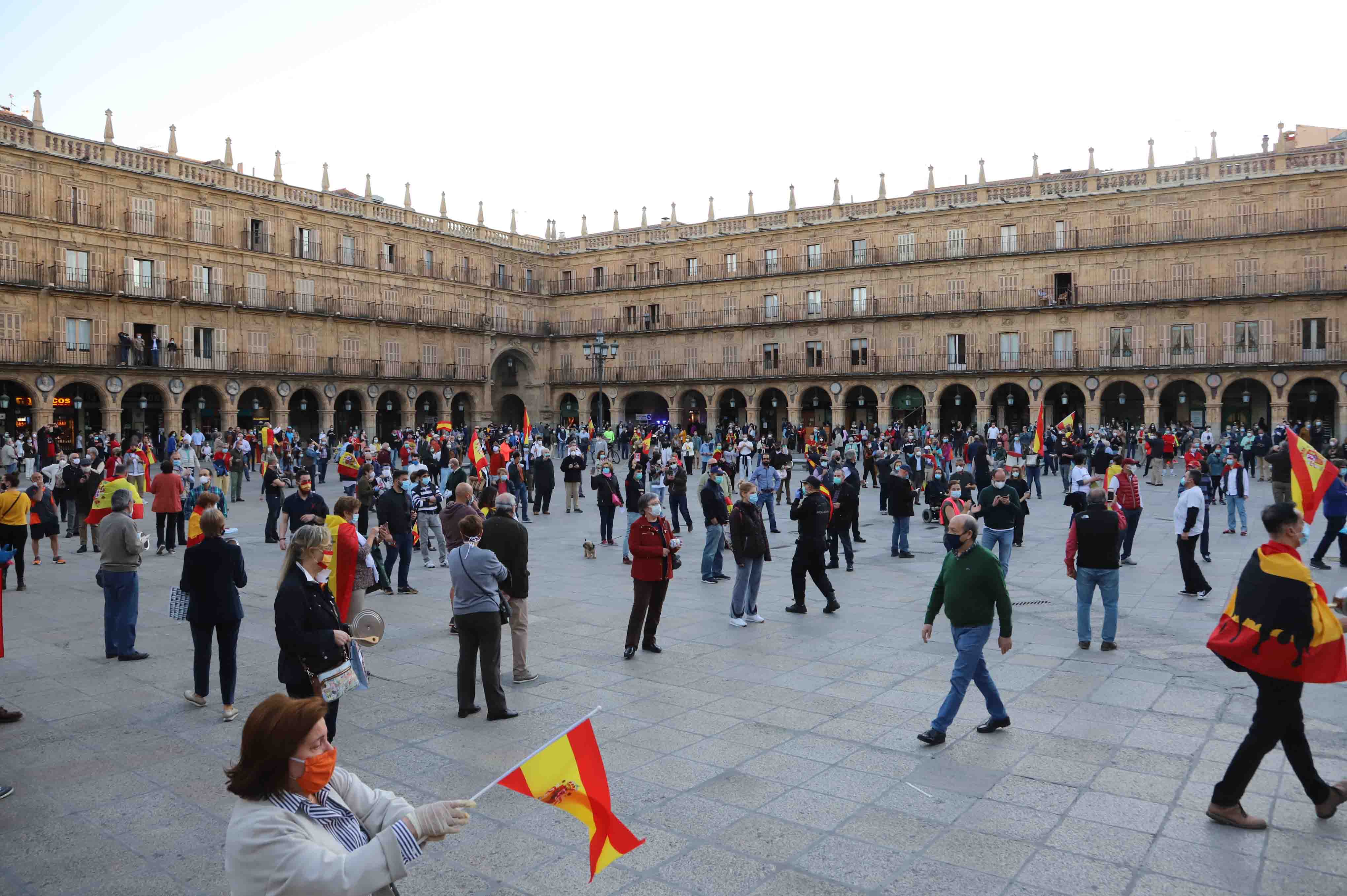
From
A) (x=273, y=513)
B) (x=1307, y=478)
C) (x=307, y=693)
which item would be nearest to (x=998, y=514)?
(x=1307, y=478)

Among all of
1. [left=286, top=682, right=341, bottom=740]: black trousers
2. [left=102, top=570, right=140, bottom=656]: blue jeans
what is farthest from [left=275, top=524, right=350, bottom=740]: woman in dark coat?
[left=102, top=570, right=140, bottom=656]: blue jeans

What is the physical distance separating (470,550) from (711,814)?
2623mm

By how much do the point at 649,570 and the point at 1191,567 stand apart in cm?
635

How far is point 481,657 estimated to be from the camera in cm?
638

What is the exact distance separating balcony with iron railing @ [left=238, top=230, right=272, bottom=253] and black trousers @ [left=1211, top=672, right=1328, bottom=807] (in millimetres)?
38666

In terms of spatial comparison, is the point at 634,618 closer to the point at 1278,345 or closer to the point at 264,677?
the point at 264,677

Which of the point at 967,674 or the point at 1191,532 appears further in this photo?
the point at 1191,532

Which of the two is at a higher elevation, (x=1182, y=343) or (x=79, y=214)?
(x=79, y=214)

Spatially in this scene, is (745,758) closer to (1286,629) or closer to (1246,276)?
(1286,629)

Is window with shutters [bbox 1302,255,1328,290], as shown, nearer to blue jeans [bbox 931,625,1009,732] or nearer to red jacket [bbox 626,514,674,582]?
red jacket [bbox 626,514,674,582]

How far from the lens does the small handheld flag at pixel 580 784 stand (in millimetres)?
2799

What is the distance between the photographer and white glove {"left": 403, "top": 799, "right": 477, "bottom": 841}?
2447 mm

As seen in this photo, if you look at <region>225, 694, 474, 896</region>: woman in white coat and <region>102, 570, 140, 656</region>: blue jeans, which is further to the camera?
<region>102, 570, 140, 656</region>: blue jeans

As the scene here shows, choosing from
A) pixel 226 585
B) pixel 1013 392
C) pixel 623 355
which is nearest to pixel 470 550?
pixel 226 585
